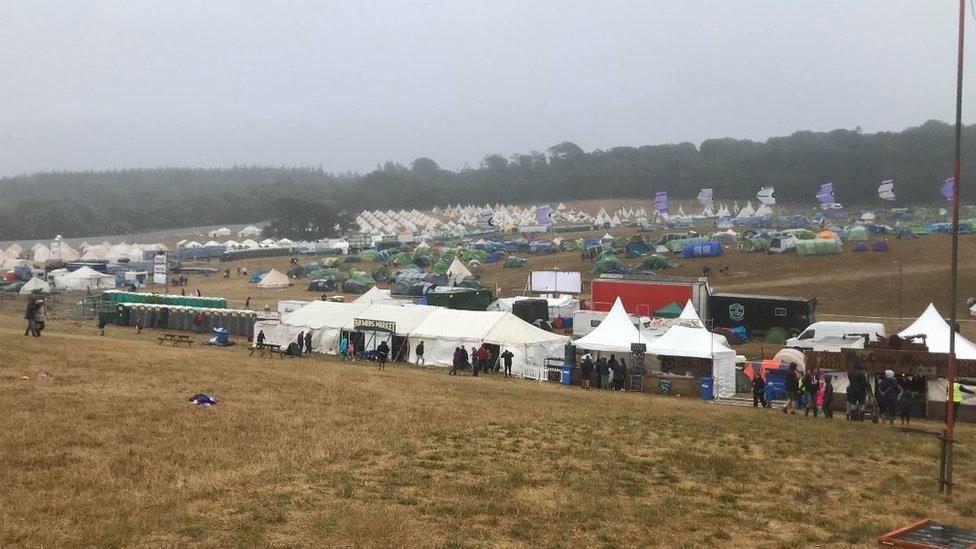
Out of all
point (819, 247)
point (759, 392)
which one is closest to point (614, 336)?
point (759, 392)

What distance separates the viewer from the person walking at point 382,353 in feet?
80.2

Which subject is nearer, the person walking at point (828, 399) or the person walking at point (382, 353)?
the person walking at point (828, 399)

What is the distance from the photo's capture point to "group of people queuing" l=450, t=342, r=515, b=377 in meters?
23.9

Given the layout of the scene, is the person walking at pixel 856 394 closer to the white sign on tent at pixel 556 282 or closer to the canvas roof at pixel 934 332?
the canvas roof at pixel 934 332

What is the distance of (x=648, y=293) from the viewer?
1275 inches

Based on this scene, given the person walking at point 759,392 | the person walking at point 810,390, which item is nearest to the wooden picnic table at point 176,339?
the person walking at point 759,392

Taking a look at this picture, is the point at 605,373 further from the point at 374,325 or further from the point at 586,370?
the point at 374,325

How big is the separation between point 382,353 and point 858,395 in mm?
13709

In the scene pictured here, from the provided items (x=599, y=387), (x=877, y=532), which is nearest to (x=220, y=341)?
(x=599, y=387)

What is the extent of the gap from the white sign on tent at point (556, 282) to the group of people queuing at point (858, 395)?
2028 centimetres

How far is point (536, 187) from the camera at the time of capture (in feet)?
578

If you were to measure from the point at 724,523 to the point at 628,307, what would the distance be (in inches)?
977

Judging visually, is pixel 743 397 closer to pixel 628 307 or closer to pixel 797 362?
pixel 797 362

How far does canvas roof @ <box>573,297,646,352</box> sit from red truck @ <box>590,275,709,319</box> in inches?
300
